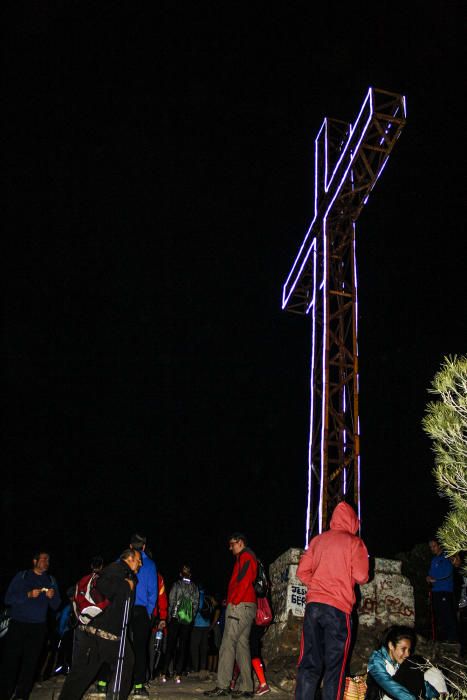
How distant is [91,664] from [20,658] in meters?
1.75

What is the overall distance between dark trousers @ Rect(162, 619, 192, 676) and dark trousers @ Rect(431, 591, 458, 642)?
3.29 m

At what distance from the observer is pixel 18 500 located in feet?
90.6

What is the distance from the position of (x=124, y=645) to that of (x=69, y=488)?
25.5 metres

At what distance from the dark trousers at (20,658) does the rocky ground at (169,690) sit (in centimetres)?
32

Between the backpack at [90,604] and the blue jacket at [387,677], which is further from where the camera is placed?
the backpack at [90,604]

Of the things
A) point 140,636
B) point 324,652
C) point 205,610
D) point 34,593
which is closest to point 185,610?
point 205,610

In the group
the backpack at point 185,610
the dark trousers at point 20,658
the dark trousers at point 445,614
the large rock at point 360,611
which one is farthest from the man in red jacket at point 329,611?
the dark trousers at point 445,614

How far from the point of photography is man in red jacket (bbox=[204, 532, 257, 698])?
19.2 feet

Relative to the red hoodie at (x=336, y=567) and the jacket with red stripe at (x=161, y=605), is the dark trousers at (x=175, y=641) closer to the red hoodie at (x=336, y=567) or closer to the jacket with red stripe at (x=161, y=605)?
the jacket with red stripe at (x=161, y=605)

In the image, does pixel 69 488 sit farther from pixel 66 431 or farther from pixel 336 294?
pixel 336 294

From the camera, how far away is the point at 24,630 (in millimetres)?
6004

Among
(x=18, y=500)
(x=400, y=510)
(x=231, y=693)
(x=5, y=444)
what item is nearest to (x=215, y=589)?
(x=400, y=510)

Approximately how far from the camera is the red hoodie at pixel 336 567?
450 cm

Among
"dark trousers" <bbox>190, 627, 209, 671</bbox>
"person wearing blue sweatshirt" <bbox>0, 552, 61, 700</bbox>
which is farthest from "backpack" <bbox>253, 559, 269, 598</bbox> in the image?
"dark trousers" <bbox>190, 627, 209, 671</bbox>
